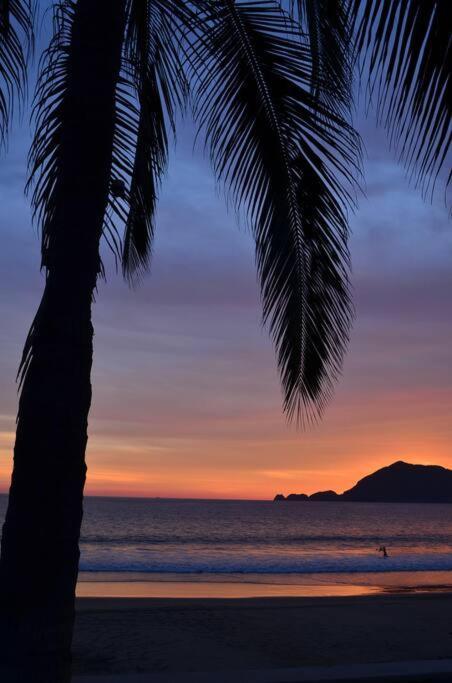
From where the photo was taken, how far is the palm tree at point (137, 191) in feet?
8.44

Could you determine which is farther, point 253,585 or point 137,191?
point 253,585

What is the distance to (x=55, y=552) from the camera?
2.55 meters

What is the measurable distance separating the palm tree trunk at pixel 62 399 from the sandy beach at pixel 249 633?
258 inches

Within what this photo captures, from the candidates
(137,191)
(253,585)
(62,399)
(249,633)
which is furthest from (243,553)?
(62,399)

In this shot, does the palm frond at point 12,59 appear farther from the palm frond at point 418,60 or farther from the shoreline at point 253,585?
the shoreline at point 253,585

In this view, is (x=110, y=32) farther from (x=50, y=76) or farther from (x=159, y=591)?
(x=159, y=591)

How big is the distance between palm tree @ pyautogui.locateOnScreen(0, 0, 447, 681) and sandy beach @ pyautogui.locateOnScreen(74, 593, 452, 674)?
6.09 metres

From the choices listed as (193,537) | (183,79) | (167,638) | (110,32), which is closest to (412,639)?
(167,638)

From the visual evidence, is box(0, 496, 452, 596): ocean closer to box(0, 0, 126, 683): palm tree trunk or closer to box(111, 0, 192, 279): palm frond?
box(111, 0, 192, 279): palm frond

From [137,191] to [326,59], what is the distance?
1.50 meters

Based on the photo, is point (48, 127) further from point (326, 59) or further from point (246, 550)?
point (246, 550)

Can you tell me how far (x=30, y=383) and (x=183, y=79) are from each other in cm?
267

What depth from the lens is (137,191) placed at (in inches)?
196

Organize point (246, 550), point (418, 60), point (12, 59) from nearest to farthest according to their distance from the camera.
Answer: point (418, 60), point (12, 59), point (246, 550)
